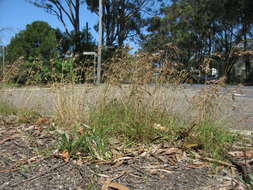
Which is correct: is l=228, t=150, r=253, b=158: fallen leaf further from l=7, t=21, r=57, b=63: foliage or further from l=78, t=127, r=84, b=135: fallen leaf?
l=7, t=21, r=57, b=63: foliage

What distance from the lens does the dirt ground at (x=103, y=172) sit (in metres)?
1.35

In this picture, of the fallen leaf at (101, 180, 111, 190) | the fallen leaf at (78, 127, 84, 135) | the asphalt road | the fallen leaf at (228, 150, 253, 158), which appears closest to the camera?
the fallen leaf at (101, 180, 111, 190)

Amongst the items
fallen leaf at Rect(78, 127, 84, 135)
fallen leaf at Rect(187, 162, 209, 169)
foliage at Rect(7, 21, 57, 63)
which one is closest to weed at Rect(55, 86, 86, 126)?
fallen leaf at Rect(78, 127, 84, 135)

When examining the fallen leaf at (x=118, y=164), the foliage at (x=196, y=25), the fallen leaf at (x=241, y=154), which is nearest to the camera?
the fallen leaf at (x=118, y=164)

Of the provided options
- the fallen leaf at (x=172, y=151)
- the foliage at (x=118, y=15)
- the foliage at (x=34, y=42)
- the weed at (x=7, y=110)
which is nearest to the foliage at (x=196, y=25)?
the foliage at (x=118, y=15)

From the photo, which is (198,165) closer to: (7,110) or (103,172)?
(103,172)

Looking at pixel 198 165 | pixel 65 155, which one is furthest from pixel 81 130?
pixel 198 165

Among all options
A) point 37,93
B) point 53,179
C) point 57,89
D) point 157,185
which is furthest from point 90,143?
point 37,93

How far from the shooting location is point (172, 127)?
2.13 meters

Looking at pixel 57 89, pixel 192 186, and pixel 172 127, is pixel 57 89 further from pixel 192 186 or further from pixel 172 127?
pixel 192 186

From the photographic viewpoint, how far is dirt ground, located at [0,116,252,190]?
1.35 metres

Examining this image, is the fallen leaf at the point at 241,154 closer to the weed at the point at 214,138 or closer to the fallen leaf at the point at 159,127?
the weed at the point at 214,138

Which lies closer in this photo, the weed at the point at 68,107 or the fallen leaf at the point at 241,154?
Result: the fallen leaf at the point at 241,154

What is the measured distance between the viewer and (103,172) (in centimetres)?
151
